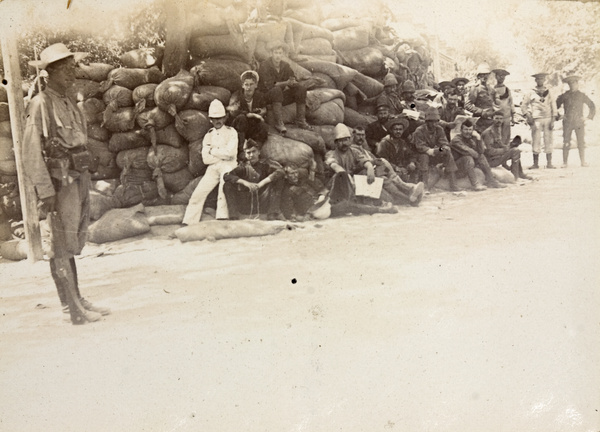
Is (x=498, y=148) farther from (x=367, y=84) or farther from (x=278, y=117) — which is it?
(x=278, y=117)

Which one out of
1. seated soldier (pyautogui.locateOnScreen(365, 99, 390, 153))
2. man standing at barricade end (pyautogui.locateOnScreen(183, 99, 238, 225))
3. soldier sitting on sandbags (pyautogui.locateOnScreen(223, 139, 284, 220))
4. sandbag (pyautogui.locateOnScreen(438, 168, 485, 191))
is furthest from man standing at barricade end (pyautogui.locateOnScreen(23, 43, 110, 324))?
sandbag (pyautogui.locateOnScreen(438, 168, 485, 191))

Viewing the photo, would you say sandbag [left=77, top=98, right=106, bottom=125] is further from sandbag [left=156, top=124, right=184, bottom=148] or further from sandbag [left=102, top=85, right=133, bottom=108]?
sandbag [left=156, top=124, right=184, bottom=148]

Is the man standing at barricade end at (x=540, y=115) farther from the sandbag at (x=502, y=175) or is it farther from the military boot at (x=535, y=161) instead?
the sandbag at (x=502, y=175)

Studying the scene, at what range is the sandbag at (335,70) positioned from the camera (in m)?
3.69

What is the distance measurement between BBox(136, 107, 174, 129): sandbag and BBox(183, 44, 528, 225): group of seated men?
0.90 ft

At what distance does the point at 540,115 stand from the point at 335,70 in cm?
170

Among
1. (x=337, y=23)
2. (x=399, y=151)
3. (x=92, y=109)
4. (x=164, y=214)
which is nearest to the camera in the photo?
(x=92, y=109)

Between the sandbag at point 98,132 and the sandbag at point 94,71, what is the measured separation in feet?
0.96

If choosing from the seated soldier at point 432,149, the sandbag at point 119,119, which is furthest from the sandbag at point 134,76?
the seated soldier at point 432,149

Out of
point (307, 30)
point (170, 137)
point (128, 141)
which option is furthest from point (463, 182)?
point (128, 141)

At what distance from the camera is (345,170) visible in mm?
3771

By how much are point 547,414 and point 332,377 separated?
1586mm

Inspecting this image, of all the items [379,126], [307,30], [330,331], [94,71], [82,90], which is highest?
[307,30]

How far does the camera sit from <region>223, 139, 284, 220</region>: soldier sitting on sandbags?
3.58 m
